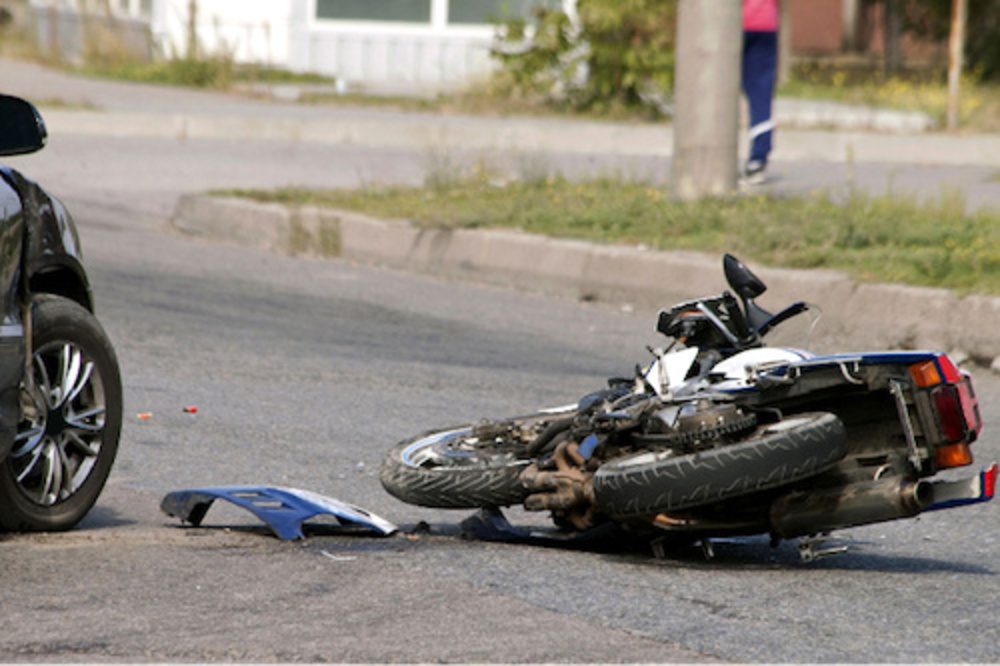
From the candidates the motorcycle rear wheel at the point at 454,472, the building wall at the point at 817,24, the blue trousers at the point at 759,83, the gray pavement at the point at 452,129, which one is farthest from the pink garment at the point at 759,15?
the building wall at the point at 817,24

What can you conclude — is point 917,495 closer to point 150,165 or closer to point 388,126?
point 150,165

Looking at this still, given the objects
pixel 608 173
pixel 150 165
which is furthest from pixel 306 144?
pixel 608 173

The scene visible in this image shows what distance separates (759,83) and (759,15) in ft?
1.83

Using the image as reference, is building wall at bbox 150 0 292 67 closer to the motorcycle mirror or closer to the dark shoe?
the dark shoe

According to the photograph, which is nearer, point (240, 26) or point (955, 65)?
point (955, 65)

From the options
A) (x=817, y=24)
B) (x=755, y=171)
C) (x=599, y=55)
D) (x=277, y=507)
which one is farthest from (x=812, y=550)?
(x=817, y=24)

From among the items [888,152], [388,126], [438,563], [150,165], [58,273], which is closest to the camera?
[438,563]

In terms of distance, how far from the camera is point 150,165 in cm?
1670

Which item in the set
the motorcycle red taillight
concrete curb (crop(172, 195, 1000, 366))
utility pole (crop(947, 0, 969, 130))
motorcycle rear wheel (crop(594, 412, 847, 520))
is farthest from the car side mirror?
utility pole (crop(947, 0, 969, 130))

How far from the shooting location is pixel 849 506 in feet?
16.2

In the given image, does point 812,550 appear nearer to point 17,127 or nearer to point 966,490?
point 966,490

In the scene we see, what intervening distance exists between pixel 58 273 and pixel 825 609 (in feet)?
7.97

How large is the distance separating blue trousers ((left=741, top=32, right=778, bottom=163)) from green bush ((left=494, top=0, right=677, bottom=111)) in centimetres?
679

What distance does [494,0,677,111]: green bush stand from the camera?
2172cm
